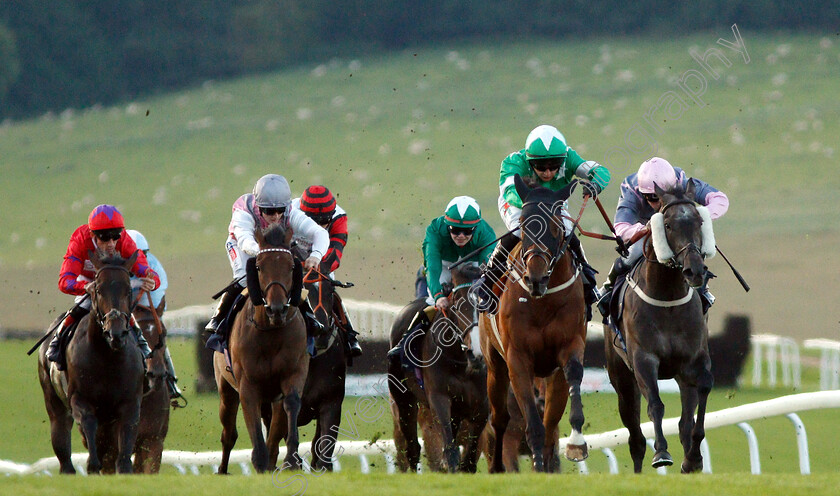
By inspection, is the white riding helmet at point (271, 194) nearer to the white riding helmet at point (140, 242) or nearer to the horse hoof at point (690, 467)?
the white riding helmet at point (140, 242)

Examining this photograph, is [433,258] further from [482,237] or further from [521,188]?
[521,188]

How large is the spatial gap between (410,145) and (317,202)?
31.1 metres

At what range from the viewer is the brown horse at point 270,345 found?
718cm

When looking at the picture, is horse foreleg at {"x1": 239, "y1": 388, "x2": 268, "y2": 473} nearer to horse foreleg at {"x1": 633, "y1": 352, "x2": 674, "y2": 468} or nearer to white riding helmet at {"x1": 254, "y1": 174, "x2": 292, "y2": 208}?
white riding helmet at {"x1": 254, "y1": 174, "x2": 292, "y2": 208}

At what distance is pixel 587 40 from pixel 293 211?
3547 centimetres

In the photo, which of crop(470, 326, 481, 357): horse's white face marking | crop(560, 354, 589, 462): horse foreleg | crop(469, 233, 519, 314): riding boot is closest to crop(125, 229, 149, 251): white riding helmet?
crop(470, 326, 481, 357): horse's white face marking

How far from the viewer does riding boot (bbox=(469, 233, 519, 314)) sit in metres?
7.55

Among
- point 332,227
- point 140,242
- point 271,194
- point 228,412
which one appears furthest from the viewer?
point 140,242

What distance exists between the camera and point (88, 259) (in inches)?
324

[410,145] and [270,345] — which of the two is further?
[410,145]

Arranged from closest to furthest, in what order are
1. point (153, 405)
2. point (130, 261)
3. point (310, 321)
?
point (130, 261) < point (310, 321) < point (153, 405)

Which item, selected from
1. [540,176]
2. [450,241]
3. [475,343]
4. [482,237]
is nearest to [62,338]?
[475,343]

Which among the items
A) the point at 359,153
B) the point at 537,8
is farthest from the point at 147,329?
the point at 537,8

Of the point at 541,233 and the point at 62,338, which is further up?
the point at 541,233
